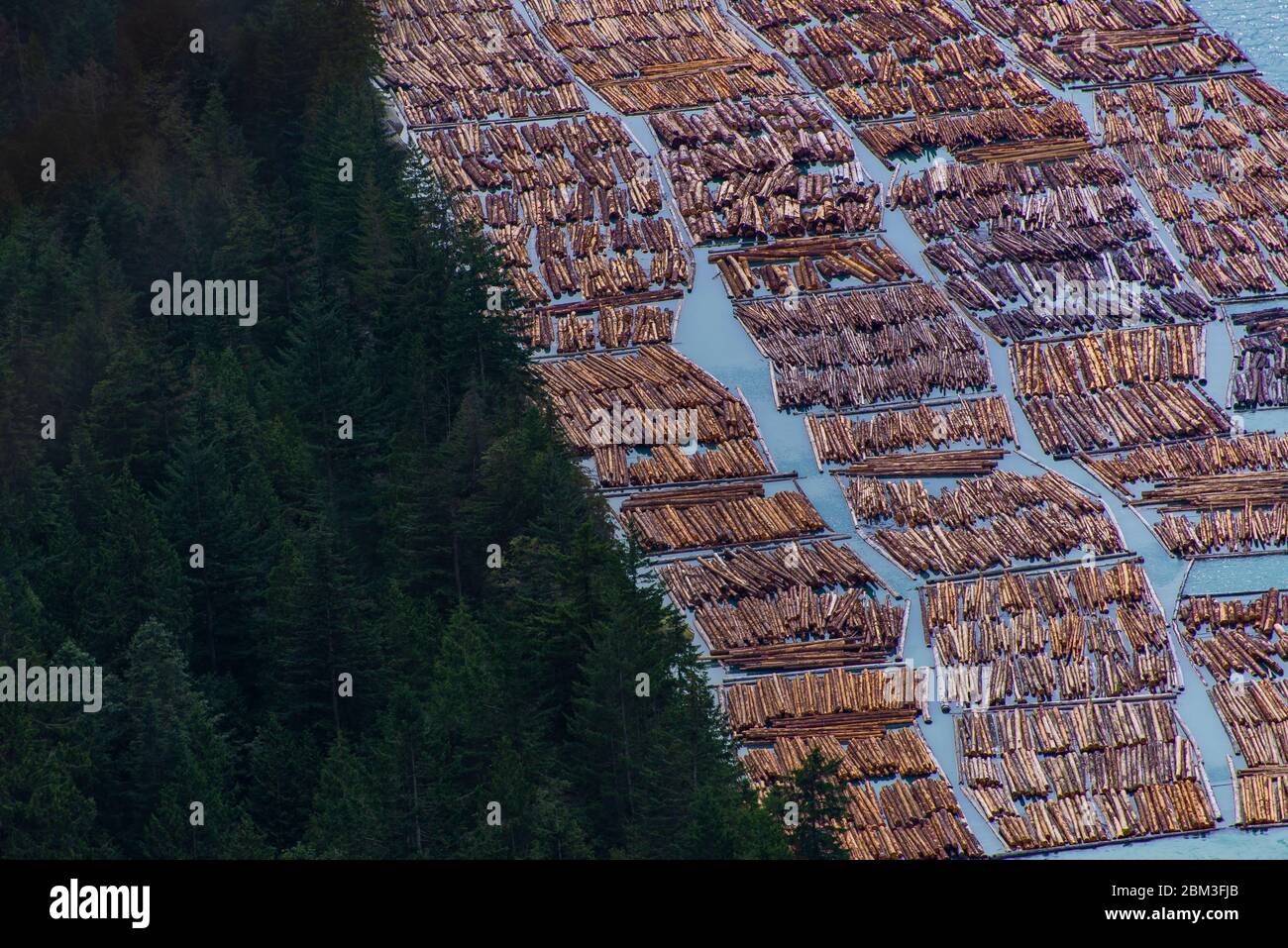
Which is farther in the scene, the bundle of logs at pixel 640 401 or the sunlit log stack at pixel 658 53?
the sunlit log stack at pixel 658 53

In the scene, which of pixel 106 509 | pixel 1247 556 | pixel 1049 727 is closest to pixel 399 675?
pixel 106 509

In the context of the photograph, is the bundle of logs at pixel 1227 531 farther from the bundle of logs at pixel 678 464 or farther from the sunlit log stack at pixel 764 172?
the sunlit log stack at pixel 764 172

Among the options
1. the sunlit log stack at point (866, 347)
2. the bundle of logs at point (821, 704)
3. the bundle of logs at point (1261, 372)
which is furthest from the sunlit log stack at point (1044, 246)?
the bundle of logs at point (821, 704)

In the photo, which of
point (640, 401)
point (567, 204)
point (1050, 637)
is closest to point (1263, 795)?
point (1050, 637)

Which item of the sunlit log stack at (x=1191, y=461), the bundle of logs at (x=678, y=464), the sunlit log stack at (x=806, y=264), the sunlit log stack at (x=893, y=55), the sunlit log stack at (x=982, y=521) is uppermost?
the sunlit log stack at (x=893, y=55)

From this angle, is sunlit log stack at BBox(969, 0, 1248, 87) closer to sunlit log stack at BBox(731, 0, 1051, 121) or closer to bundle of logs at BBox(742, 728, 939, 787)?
sunlit log stack at BBox(731, 0, 1051, 121)

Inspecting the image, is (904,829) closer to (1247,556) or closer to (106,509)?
(1247,556)

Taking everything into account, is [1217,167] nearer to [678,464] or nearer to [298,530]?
[678,464]
